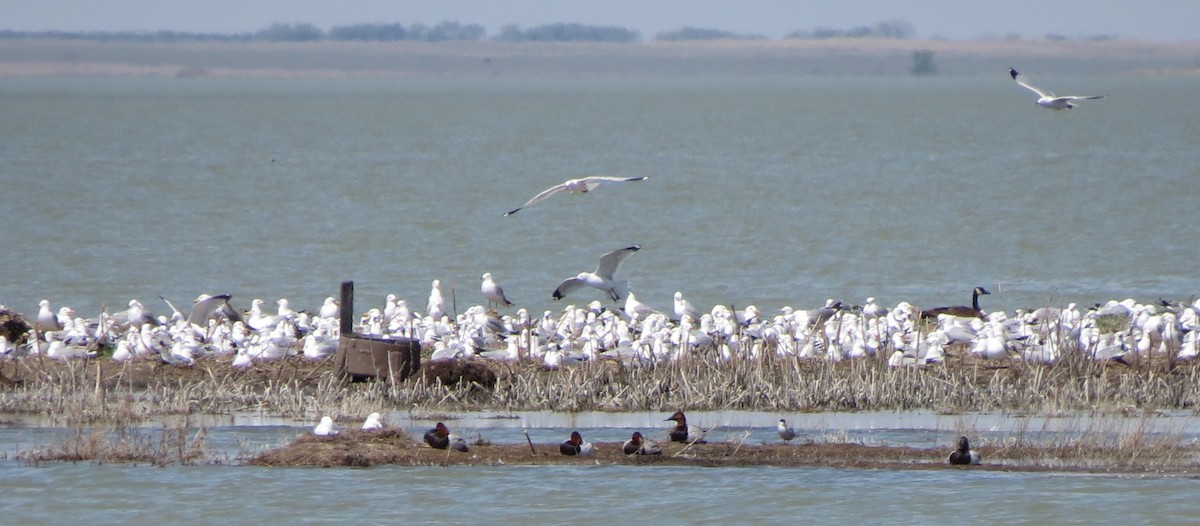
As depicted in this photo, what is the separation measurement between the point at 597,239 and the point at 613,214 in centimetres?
795

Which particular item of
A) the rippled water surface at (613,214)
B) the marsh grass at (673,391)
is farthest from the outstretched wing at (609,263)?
the rippled water surface at (613,214)

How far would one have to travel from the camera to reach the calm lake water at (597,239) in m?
12.4

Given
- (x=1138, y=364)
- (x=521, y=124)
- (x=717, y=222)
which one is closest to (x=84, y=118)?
(x=521, y=124)

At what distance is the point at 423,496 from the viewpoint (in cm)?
1261

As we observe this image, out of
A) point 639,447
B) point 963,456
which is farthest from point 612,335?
point 963,456

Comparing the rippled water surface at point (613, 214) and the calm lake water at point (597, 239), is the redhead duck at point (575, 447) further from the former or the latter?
the rippled water surface at point (613, 214)

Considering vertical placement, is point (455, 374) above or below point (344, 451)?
above

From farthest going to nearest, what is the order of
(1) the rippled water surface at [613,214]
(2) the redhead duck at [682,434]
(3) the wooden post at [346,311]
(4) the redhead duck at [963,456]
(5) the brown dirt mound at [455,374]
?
1. (1) the rippled water surface at [613,214]
2. (3) the wooden post at [346,311]
3. (5) the brown dirt mound at [455,374]
4. (2) the redhead duck at [682,434]
5. (4) the redhead duck at [963,456]

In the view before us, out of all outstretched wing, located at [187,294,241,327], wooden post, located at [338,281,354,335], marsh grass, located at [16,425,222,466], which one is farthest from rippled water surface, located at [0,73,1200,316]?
marsh grass, located at [16,425,222,466]

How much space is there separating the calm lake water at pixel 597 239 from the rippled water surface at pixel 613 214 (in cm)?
16

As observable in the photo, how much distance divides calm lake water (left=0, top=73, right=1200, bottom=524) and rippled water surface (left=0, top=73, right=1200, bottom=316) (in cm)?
16

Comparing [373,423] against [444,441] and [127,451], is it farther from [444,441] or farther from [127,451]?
[127,451]

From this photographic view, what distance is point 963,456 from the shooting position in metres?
12.3

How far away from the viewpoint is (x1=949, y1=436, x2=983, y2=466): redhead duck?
1234cm
